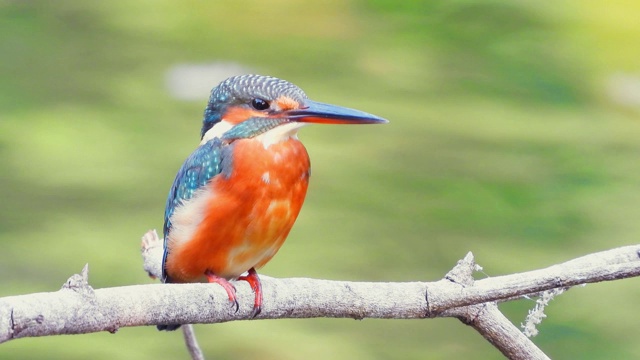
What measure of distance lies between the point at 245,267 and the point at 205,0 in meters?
3.04

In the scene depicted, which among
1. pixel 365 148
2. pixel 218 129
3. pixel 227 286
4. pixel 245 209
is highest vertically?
pixel 365 148

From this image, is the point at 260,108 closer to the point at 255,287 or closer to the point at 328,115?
the point at 328,115

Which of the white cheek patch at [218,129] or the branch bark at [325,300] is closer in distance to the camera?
the branch bark at [325,300]

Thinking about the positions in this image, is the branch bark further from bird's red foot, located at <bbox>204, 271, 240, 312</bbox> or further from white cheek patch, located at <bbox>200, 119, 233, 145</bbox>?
white cheek patch, located at <bbox>200, 119, 233, 145</bbox>

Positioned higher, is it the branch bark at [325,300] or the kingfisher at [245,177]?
the kingfisher at [245,177]

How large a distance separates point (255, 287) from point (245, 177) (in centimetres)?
18

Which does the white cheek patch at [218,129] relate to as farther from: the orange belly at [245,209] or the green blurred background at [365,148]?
the green blurred background at [365,148]

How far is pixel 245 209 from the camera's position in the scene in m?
1.66

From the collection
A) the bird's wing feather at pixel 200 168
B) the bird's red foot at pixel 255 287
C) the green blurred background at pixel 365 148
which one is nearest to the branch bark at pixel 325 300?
the bird's red foot at pixel 255 287

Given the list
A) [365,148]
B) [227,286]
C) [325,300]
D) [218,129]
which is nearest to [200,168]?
[218,129]

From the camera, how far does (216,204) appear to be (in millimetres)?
1671

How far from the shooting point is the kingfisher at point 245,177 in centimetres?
166

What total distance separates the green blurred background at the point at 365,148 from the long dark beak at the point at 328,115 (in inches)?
64.0

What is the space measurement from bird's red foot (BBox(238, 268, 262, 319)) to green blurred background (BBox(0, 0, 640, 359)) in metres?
1.53
